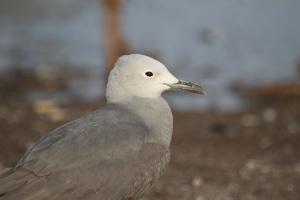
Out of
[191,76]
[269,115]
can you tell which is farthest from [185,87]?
[191,76]

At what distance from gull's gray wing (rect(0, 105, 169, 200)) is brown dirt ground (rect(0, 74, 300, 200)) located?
57.2 inches

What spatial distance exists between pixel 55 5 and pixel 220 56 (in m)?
3.21

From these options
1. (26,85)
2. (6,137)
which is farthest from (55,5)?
(6,137)

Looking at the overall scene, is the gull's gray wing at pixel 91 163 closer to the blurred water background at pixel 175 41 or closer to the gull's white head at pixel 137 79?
the gull's white head at pixel 137 79

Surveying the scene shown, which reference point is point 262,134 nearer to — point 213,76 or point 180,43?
point 213,76

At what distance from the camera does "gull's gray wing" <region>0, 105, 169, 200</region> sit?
4867 millimetres

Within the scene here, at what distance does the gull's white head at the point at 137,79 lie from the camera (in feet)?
18.4

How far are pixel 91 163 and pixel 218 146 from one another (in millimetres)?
3350

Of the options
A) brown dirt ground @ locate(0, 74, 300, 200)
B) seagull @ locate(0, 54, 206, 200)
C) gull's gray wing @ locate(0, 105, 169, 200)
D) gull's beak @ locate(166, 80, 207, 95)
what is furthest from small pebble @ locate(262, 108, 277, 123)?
gull's gray wing @ locate(0, 105, 169, 200)

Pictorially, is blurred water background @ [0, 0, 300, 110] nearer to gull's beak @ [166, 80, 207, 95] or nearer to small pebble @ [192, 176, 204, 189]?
small pebble @ [192, 176, 204, 189]

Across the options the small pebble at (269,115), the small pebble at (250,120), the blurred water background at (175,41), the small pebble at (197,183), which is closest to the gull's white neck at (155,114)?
the small pebble at (197,183)

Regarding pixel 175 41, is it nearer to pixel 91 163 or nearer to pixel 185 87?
pixel 185 87

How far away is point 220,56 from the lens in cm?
1196

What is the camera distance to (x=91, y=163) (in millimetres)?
5023
